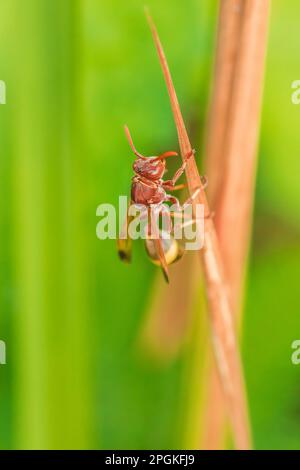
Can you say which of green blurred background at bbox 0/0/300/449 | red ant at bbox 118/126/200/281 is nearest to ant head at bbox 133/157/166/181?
red ant at bbox 118/126/200/281

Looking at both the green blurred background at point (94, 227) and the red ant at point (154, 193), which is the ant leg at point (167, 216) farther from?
the green blurred background at point (94, 227)

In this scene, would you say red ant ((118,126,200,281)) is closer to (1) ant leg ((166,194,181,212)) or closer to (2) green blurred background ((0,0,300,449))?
(1) ant leg ((166,194,181,212))

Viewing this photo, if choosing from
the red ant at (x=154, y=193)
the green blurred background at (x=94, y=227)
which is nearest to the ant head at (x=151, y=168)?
the red ant at (x=154, y=193)

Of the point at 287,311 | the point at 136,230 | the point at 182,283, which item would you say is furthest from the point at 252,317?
the point at 136,230

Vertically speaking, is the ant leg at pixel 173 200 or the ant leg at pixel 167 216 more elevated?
the ant leg at pixel 173 200

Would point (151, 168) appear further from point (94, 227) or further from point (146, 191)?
point (94, 227)

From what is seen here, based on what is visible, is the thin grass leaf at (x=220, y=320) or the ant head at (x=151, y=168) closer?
the thin grass leaf at (x=220, y=320)

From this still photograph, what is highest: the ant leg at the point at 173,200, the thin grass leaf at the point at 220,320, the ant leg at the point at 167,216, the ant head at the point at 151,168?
the ant head at the point at 151,168
